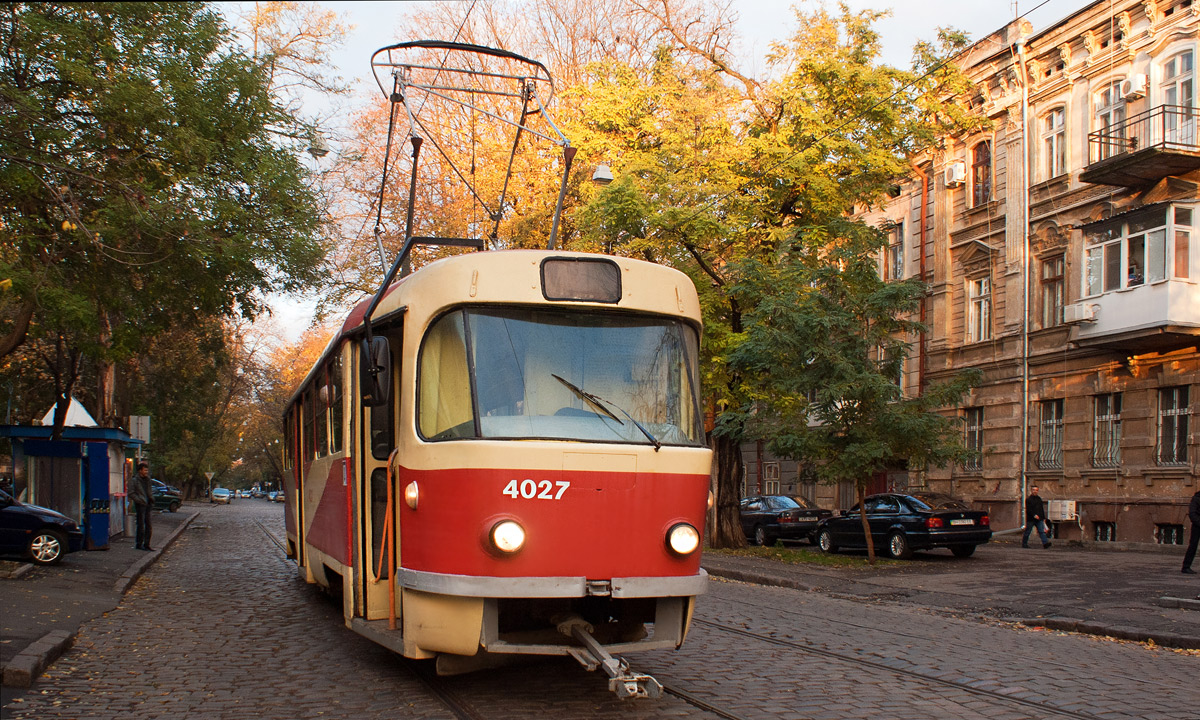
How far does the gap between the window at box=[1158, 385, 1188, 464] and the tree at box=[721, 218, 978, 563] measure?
22.1ft

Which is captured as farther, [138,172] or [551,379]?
[138,172]

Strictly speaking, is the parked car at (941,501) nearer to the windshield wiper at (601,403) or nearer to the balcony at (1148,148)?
the balcony at (1148,148)

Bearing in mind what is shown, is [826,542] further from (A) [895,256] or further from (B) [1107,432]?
(A) [895,256]

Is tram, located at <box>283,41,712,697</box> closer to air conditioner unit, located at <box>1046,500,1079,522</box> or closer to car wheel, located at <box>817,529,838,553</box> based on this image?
car wheel, located at <box>817,529,838,553</box>

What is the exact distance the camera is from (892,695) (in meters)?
7.66

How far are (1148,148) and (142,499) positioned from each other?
73.0 ft

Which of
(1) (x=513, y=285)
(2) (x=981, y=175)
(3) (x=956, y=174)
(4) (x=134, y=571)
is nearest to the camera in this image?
(1) (x=513, y=285)

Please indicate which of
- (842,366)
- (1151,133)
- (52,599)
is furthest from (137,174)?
(1151,133)

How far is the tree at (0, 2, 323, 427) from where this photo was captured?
44.4ft

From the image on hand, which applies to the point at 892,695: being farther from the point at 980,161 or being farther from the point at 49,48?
the point at 980,161

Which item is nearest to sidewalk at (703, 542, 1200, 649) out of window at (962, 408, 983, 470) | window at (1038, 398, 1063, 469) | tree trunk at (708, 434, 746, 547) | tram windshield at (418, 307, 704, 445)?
tree trunk at (708, 434, 746, 547)

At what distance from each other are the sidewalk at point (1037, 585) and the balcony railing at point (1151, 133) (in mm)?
9219

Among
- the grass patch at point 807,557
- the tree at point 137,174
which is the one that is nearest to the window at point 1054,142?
the grass patch at point 807,557

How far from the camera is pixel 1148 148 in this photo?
947 inches
